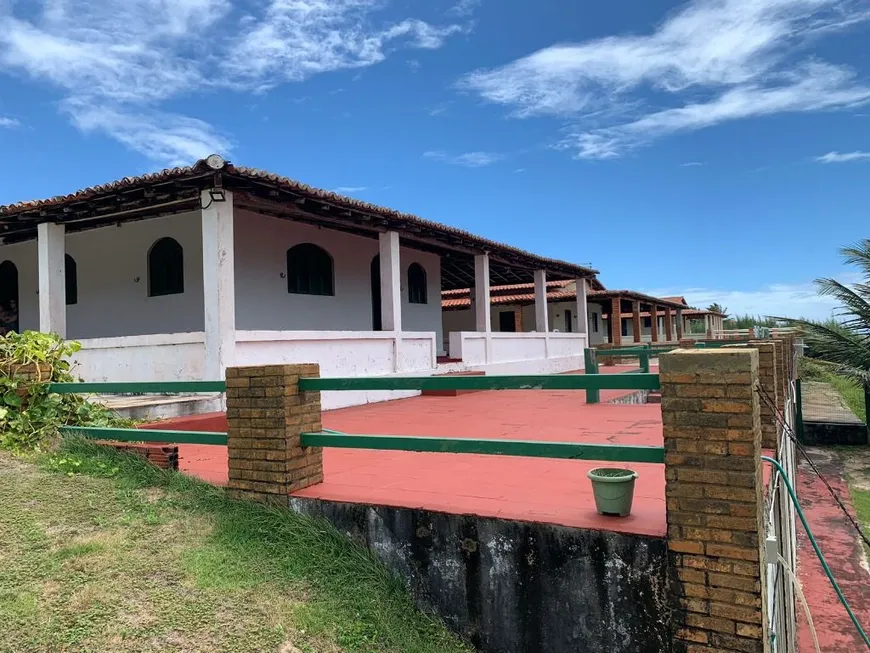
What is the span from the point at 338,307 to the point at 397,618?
943 centimetres

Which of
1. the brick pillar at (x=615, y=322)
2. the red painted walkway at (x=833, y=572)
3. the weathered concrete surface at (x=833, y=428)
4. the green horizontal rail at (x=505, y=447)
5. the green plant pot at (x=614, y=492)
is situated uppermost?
the brick pillar at (x=615, y=322)

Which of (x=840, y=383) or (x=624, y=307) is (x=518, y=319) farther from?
(x=840, y=383)

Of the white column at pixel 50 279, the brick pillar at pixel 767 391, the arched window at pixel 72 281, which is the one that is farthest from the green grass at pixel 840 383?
the white column at pixel 50 279

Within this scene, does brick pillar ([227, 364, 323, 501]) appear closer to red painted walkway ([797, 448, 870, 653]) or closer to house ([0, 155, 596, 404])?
house ([0, 155, 596, 404])

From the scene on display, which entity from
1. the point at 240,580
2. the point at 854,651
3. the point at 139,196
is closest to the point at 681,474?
the point at 240,580

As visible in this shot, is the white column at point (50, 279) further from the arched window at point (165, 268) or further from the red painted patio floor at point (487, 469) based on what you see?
the red painted patio floor at point (487, 469)

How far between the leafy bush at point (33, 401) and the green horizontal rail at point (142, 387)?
0.17 metres

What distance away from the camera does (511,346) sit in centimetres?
1506

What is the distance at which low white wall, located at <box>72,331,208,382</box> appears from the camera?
26.5 ft

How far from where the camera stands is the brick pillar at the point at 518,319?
26.8 meters

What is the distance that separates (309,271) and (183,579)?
8.98m

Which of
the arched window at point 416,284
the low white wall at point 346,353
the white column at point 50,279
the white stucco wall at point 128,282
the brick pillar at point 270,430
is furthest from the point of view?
the arched window at point 416,284

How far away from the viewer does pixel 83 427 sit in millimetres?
5508

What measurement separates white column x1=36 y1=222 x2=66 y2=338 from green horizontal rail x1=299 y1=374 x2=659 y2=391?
25.0 feet
